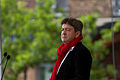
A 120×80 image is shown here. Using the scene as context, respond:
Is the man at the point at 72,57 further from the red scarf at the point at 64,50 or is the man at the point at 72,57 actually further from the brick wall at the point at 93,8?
the brick wall at the point at 93,8

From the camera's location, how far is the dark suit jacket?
5.96ft

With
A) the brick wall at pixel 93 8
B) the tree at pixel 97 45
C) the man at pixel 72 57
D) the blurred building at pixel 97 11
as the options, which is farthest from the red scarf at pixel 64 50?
the tree at pixel 97 45

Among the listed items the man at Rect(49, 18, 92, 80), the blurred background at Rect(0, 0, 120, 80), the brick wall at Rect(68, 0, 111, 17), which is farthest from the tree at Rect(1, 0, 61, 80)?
the man at Rect(49, 18, 92, 80)

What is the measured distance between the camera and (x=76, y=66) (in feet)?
5.98

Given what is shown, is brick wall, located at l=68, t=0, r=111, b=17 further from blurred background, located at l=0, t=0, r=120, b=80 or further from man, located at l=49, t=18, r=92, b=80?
man, located at l=49, t=18, r=92, b=80

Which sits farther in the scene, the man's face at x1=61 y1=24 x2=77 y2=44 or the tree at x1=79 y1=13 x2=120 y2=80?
the tree at x1=79 y1=13 x2=120 y2=80

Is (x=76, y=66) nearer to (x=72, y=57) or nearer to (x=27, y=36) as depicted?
(x=72, y=57)

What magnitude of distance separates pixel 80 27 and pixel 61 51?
0.66ft

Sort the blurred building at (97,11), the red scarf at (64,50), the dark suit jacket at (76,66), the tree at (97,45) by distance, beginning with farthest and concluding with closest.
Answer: the tree at (97,45) → the blurred building at (97,11) → the red scarf at (64,50) → the dark suit jacket at (76,66)

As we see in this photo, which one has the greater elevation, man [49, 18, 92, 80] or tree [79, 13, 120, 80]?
man [49, 18, 92, 80]

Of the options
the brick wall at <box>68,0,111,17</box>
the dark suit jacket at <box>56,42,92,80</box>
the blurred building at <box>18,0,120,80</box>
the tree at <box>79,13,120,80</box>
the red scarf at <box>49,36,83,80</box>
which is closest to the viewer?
the dark suit jacket at <box>56,42,92,80</box>

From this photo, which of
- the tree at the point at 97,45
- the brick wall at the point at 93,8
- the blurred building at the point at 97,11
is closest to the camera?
the blurred building at the point at 97,11

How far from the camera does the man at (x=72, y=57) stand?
1.83 metres

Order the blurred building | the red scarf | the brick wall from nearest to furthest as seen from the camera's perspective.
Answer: the red scarf < the blurred building < the brick wall
